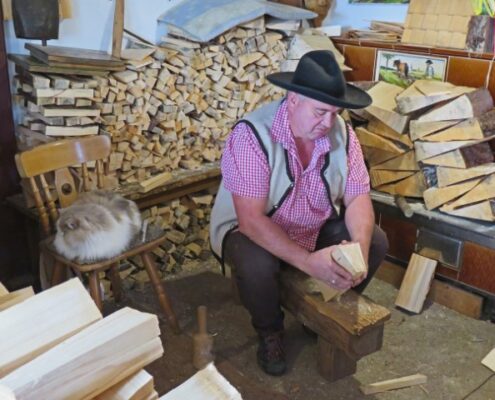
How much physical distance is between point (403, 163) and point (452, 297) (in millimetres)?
730

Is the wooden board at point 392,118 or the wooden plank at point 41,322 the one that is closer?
the wooden plank at point 41,322

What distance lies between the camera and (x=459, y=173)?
283 centimetres

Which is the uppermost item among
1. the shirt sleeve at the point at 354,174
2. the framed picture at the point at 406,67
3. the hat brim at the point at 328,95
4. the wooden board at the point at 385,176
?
the hat brim at the point at 328,95

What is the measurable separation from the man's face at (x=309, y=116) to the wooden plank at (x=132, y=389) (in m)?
1.37

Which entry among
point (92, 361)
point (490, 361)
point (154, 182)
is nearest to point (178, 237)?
point (154, 182)

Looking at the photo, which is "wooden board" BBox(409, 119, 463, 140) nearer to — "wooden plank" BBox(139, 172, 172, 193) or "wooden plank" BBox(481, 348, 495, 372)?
"wooden plank" BBox(481, 348, 495, 372)

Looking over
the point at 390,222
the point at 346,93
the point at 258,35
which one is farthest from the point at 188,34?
the point at 390,222

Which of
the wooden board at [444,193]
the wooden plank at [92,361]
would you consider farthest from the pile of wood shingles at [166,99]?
the wooden plank at [92,361]

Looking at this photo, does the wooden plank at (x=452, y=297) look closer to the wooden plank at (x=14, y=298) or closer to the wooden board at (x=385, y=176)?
the wooden board at (x=385, y=176)

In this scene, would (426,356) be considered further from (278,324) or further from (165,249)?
(165,249)

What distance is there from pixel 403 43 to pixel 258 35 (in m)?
0.82

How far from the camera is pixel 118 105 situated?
2746 mm

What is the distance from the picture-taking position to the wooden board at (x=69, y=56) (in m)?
2.48

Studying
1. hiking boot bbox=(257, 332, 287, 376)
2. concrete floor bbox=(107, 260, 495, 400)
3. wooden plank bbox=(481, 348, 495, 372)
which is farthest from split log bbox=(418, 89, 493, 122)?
hiking boot bbox=(257, 332, 287, 376)
